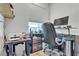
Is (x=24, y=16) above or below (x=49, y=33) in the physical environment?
above

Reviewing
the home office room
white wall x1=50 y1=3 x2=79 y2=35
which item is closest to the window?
the home office room

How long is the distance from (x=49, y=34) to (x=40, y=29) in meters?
0.10

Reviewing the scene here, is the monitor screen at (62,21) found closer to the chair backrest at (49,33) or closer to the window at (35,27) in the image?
the chair backrest at (49,33)

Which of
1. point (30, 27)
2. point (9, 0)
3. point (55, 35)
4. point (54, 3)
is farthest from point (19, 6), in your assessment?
point (55, 35)

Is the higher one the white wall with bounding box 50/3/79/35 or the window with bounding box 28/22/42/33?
the white wall with bounding box 50/3/79/35

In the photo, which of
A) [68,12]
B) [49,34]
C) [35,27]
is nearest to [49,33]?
[49,34]

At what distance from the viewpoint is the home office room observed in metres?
1.11

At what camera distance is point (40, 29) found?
1125mm

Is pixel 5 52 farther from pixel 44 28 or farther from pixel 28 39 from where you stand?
pixel 44 28

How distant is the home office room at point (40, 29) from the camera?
1.11 m

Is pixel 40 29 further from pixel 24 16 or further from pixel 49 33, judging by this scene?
pixel 24 16

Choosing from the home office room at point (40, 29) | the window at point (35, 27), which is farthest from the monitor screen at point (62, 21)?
the window at point (35, 27)

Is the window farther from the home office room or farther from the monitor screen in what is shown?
the monitor screen

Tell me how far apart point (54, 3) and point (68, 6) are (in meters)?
0.13
